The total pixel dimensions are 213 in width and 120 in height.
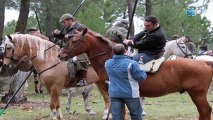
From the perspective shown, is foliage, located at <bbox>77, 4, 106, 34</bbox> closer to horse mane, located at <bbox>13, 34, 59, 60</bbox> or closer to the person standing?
horse mane, located at <bbox>13, 34, 59, 60</bbox>

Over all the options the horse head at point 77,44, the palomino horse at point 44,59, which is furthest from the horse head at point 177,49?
the horse head at point 77,44

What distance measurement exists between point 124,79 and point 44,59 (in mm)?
3928

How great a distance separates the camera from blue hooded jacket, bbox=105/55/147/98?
8.18 meters

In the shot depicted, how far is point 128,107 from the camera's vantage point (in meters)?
8.34

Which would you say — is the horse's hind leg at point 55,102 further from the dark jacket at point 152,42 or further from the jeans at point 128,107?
the jeans at point 128,107

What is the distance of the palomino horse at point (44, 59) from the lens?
37.6 ft

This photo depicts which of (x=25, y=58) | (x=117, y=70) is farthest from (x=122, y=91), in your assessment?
(x=25, y=58)

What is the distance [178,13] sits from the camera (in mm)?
44750

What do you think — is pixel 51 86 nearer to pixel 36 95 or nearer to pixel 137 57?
pixel 137 57

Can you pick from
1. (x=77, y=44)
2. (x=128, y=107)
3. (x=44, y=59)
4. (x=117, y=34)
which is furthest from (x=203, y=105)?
(x=44, y=59)

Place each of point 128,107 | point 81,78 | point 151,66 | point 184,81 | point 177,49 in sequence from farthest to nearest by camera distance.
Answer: point 177,49
point 81,78
point 184,81
point 151,66
point 128,107

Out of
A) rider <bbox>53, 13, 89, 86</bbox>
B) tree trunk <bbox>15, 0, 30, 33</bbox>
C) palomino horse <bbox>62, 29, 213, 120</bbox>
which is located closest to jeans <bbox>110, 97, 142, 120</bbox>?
palomino horse <bbox>62, 29, 213, 120</bbox>

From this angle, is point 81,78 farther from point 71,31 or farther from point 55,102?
point 71,31

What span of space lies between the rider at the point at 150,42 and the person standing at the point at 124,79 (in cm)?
118
